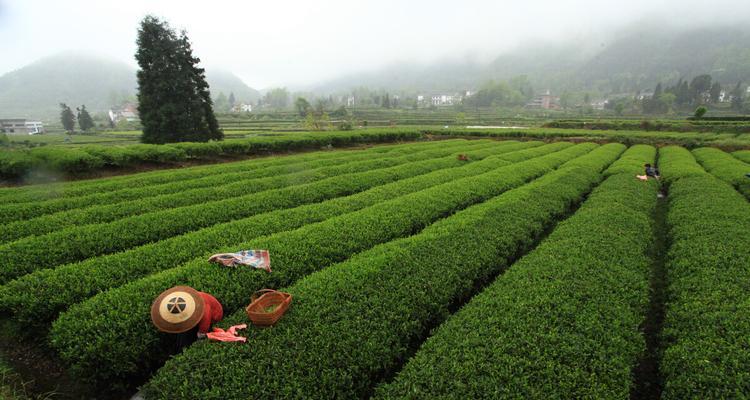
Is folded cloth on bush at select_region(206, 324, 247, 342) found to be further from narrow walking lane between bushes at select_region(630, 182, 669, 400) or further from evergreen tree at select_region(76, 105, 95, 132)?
evergreen tree at select_region(76, 105, 95, 132)

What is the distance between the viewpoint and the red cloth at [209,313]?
4852mm

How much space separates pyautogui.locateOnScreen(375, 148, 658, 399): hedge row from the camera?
4.02 meters

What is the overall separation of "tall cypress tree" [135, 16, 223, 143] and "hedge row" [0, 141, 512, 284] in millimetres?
23579

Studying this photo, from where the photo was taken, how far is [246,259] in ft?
21.5

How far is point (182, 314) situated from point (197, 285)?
138 centimetres

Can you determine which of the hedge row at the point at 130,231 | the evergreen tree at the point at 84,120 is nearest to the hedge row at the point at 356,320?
the hedge row at the point at 130,231

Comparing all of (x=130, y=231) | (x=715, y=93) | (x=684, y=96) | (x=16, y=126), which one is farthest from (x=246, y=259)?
(x=715, y=93)

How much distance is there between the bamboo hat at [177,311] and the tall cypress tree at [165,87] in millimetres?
30574

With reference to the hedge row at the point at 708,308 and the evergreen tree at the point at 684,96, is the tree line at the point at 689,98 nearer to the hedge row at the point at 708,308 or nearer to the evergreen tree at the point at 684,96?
the evergreen tree at the point at 684,96

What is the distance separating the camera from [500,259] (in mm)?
7672

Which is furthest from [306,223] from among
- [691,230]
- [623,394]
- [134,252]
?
[691,230]

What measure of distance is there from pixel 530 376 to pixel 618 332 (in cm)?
202

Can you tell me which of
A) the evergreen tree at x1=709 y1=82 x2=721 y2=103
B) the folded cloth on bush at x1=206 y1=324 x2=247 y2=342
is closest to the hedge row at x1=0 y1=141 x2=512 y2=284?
the folded cloth on bush at x1=206 y1=324 x2=247 y2=342

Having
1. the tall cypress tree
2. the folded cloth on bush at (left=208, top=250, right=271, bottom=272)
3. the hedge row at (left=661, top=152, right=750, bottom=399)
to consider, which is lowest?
the hedge row at (left=661, top=152, right=750, bottom=399)
